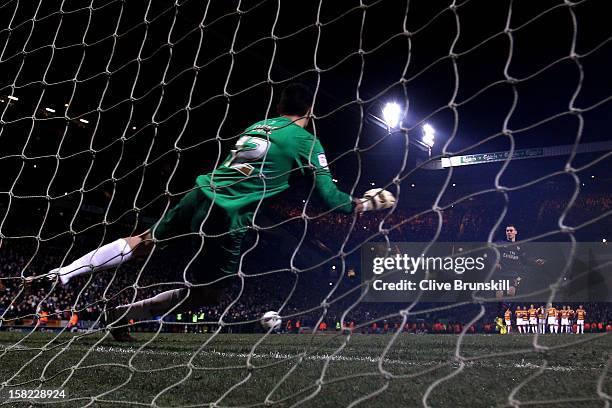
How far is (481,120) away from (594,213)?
22.4 feet

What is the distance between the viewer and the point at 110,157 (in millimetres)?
12820

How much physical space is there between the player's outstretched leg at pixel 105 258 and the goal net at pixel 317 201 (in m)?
0.09

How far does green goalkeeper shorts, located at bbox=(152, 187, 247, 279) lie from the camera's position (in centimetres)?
305

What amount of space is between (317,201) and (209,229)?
0.68 m

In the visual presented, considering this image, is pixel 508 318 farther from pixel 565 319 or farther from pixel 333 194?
pixel 333 194

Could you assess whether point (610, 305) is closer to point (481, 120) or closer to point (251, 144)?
point (481, 120)

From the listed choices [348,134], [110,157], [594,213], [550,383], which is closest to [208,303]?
[550,383]

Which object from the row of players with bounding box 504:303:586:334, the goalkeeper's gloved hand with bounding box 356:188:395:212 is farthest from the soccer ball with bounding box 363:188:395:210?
the row of players with bounding box 504:303:586:334

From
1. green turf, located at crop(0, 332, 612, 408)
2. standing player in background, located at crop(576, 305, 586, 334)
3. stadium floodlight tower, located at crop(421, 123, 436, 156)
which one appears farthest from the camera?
stadium floodlight tower, located at crop(421, 123, 436, 156)

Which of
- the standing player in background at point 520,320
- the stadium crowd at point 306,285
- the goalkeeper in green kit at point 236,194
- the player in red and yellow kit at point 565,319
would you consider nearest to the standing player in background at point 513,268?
the stadium crowd at point 306,285

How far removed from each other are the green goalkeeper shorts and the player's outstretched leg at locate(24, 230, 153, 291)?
14 centimetres

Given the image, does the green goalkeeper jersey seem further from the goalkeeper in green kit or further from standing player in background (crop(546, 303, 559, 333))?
standing player in background (crop(546, 303, 559, 333))

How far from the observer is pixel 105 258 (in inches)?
134

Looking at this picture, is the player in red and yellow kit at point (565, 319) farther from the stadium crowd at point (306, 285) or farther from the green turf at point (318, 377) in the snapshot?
the green turf at point (318, 377)
